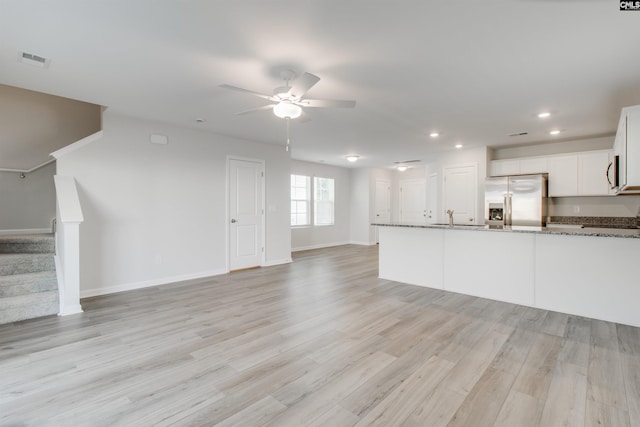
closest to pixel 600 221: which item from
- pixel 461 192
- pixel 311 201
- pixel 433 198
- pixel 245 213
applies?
pixel 461 192

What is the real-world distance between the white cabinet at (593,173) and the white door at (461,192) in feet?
5.63

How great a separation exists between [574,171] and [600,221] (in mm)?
1048

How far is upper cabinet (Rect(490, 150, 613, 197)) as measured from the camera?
16.8ft

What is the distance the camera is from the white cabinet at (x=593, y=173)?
5109 millimetres

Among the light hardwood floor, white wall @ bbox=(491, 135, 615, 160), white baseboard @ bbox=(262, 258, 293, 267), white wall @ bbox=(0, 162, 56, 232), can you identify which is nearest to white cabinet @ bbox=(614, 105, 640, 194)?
the light hardwood floor

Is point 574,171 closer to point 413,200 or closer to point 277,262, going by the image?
point 413,200

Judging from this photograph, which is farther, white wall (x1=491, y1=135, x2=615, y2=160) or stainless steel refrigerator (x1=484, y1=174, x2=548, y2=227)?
stainless steel refrigerator (x1=484, y1=174, x2=548, y2=227)

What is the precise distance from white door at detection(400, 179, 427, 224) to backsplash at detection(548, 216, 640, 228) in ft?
14.1

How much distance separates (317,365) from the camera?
7.62ft

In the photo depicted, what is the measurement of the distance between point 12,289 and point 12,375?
182cm

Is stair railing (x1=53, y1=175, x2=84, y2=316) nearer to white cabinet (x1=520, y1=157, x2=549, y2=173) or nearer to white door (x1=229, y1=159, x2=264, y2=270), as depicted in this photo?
white door (x1=229, y1=159, x2=264, y2=270)

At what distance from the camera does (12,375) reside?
219 cm

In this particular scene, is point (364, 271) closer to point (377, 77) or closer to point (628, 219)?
point (377, 77)

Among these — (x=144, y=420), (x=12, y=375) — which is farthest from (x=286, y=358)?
(x=12, y=375)
